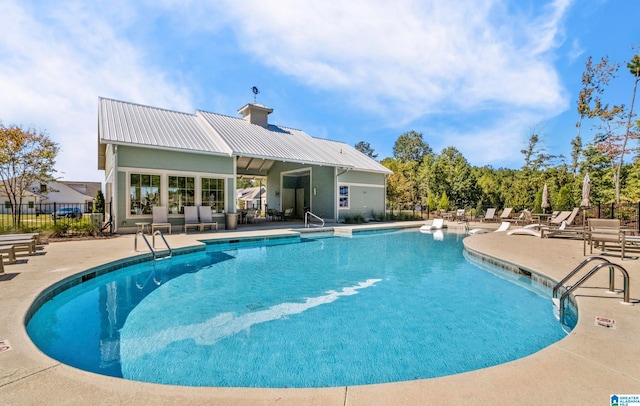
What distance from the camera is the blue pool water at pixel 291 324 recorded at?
2.98m

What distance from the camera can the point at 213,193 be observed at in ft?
41.3

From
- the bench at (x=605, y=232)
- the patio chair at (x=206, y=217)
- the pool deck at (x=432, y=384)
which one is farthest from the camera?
the patio chair at (x=206, y=217)

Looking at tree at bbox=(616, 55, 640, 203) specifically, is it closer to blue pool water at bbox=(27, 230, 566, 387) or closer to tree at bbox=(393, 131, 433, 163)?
blue pool water at bbox=(27, 230, 566, 387)

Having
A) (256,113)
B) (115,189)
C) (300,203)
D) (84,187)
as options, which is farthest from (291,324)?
(84,187)

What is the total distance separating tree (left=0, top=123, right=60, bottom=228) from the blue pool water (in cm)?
866

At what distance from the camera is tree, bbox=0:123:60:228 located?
35.6 ft

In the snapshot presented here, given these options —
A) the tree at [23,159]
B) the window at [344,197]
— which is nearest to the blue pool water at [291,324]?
the tree at [23,159]

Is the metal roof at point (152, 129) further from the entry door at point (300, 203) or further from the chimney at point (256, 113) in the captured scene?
the entry door at point (300, 203)

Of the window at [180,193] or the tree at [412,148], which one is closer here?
the window at [180,193]

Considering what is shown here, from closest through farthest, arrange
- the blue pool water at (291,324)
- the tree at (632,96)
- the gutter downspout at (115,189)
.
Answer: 1. the blue pool water at (291,324)
2. the gutter downspout at (115,189)
3. the tree at (632,96)

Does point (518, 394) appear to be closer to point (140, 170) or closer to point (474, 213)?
point (140, 170)

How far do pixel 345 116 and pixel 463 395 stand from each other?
110ft

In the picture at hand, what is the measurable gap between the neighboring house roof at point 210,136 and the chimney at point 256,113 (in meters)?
0.40

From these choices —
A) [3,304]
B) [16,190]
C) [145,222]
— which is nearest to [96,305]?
[3,304]
